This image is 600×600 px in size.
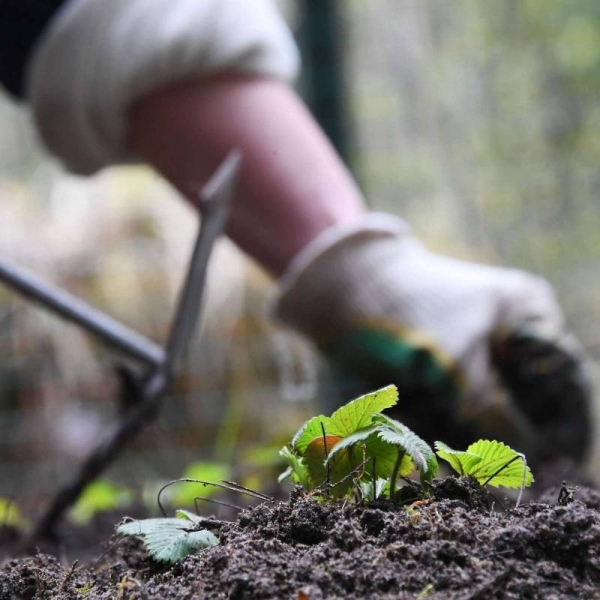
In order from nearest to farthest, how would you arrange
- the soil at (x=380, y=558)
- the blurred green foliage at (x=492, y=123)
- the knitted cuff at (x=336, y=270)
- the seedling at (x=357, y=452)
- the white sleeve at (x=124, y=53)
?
the soil at (x=380, y=558) → the seedling at (x=357, y=452) → the white sleeve at (x=124, y=53) → the knitted cuff at (x=336, y=270) → the blurred green foliage at (x=492, y=123)

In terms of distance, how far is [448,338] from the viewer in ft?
4.38

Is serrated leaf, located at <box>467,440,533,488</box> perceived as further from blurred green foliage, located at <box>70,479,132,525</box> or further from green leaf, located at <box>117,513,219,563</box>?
blurred green foliage, located at <box>70,479,132,525</box>

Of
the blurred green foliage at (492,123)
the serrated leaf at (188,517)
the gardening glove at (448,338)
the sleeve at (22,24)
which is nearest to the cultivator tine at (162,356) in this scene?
the gardening glove at (448,338)

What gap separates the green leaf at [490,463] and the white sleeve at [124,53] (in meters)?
0.82

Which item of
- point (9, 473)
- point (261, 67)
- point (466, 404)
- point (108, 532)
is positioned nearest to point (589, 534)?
point (108, 532)

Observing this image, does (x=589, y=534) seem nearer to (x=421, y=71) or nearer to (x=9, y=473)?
(x=9, y=473)

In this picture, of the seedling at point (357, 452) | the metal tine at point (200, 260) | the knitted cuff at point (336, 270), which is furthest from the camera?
the knitted cuff at point (336, 270)

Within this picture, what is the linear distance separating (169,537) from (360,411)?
0.47 ft

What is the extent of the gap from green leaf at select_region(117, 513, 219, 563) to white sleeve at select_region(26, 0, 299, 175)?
810 mm

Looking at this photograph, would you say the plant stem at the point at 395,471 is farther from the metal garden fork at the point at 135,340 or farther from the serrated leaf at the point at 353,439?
the metal garden fork at the point at 135,340

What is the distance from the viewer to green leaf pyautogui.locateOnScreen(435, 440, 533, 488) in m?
0.58

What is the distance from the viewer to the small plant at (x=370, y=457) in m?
0.56

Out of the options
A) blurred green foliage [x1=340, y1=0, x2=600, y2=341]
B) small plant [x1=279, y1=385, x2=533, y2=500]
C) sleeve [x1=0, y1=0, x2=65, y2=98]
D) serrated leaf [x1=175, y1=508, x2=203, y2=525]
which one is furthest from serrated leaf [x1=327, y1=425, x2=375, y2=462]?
blurred green foliage [x1=340, y1=0, x2=600, y2=341]

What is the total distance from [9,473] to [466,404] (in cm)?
186
